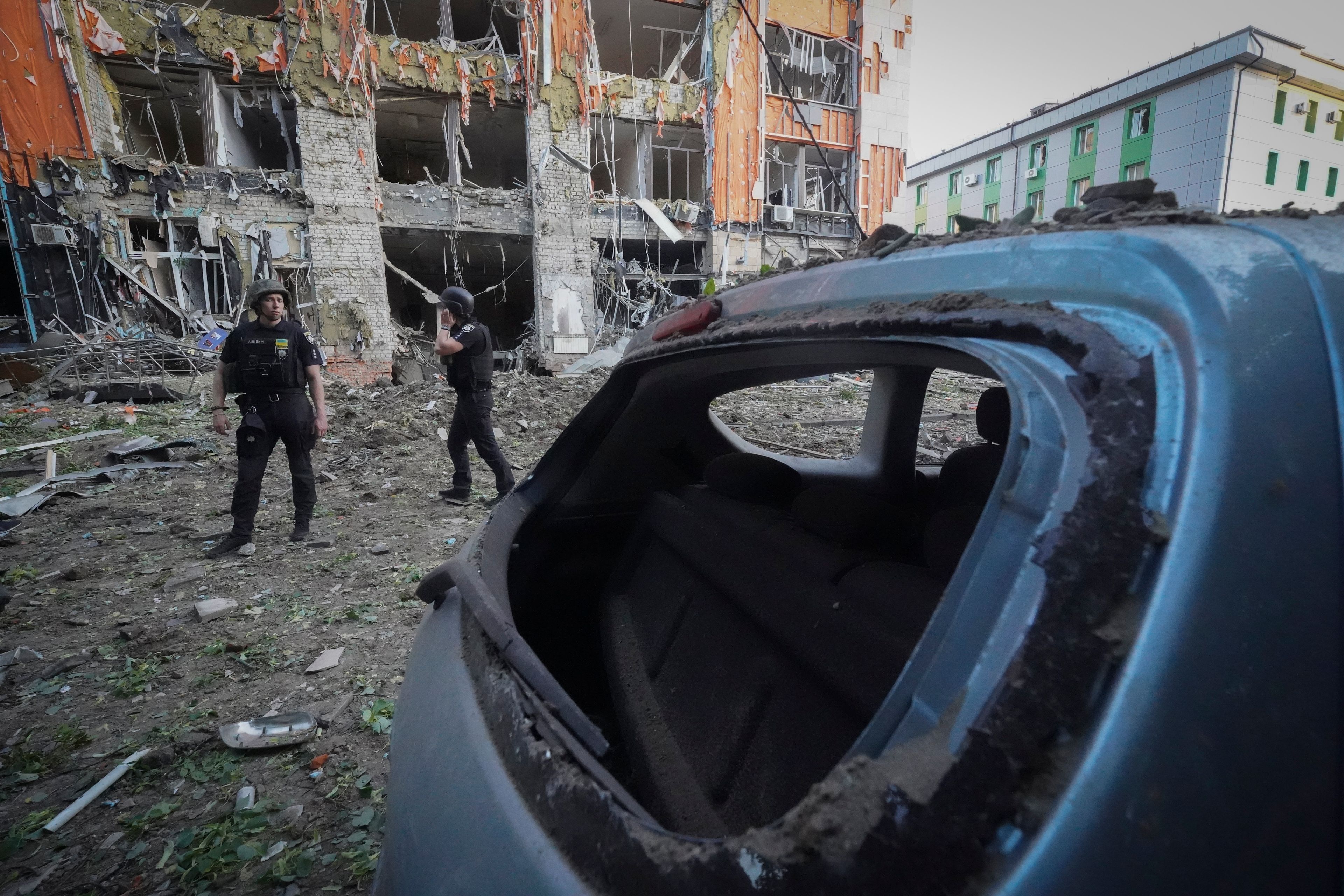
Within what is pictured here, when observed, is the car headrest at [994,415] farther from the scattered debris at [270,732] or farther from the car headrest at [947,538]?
the scattered debris at [270,732]

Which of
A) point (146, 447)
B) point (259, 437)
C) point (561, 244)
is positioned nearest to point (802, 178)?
point (561, 244)

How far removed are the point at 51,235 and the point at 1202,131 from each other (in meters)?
31.0

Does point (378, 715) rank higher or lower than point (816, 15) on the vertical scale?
lower

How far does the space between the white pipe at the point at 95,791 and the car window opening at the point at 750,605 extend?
1.68m

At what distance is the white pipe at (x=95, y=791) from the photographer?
6.64 ft

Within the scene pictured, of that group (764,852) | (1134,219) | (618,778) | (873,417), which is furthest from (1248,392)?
(873,417)

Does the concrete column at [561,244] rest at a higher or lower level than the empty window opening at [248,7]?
lower

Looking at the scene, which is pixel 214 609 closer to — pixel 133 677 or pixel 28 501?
pixel 133 677

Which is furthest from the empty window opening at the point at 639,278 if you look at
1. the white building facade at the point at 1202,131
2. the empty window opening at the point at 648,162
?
the white building facade at the point at 1202,131

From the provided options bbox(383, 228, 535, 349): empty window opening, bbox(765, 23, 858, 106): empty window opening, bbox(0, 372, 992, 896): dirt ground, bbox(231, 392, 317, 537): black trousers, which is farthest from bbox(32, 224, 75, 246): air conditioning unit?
bbox(765, 23, 858, 106): empty window opening

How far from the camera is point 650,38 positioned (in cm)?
1739

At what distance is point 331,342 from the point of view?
13.9 m

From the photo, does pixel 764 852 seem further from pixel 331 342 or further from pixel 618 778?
pixel 331 342

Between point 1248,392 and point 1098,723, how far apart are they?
322 mm
